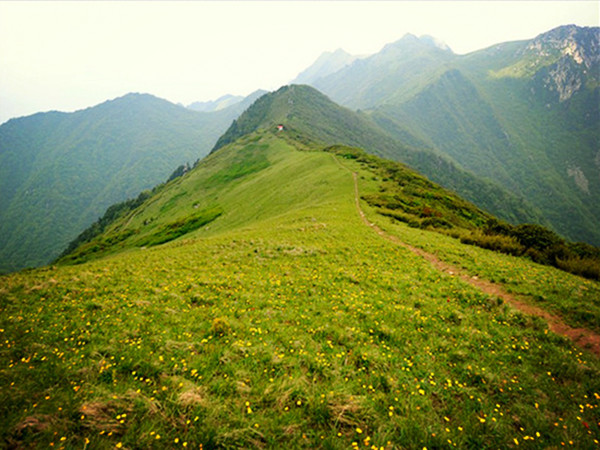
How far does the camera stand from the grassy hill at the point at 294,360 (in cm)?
523

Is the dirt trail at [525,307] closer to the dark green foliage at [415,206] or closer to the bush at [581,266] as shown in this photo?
the bush at [581,266]

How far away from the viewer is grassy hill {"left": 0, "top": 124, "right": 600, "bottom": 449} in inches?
206

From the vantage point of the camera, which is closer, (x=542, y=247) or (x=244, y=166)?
(x=542, y=247)

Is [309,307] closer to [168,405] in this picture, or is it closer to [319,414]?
[319,414]

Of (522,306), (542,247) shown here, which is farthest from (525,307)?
(542,247)

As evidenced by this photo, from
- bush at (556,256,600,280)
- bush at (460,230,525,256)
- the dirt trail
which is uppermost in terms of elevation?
the dirt trail

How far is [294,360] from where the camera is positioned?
720cm

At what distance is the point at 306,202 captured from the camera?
133 ft

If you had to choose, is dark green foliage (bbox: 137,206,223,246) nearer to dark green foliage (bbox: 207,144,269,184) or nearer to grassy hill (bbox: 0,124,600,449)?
dark green foliage (bbox: 207,144,269,184)

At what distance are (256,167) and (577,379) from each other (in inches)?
3411

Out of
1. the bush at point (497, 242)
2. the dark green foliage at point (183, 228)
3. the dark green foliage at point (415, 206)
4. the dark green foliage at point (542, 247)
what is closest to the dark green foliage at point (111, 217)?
the dark green foliage at point (183, 228)

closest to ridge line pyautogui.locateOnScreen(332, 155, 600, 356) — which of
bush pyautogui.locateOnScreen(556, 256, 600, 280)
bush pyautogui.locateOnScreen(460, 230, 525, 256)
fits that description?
bush pyautogui.locateOnScreen(460, 230, 525, 256)

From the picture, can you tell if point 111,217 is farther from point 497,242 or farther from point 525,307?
point 525,307

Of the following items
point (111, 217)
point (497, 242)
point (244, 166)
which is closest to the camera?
point (497, 242)
